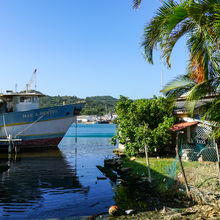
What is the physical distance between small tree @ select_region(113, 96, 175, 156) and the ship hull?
14.2m

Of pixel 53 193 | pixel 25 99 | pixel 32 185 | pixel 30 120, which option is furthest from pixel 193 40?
pixel 25 99

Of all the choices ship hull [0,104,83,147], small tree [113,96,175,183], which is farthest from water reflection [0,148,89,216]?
ship hull [0,104,83,147]

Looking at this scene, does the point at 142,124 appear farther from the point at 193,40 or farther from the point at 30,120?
the point at 30,120

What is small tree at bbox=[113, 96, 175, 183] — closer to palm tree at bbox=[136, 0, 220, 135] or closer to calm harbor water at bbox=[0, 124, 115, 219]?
calm harbor water at bbox=[0, 124, 115, 219]

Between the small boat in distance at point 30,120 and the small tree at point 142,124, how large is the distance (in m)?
14.3

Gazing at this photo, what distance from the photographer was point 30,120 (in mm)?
29750

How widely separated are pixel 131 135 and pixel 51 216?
9795mm

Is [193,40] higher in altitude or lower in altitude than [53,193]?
higher

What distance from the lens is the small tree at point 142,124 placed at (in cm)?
1692

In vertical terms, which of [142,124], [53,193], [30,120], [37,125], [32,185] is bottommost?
[32,185]

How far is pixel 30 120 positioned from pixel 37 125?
108 centimetres

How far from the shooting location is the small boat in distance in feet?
95.2

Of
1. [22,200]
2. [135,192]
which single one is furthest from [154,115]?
[22,200]

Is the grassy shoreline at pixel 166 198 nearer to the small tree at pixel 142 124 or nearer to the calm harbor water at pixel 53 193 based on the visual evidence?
the calm harbor water at pixel 53 193
